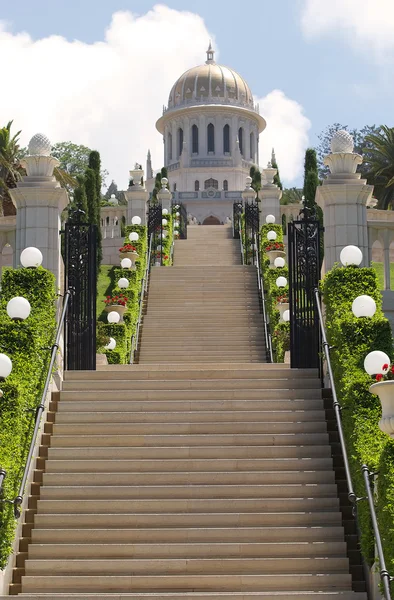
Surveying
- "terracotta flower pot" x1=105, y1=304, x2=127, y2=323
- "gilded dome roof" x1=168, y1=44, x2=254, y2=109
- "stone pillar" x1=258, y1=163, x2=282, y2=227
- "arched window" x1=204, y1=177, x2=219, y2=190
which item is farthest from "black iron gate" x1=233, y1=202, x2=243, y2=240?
"gilded dome roof" x1=168, y1=44, x2=254, y2=109

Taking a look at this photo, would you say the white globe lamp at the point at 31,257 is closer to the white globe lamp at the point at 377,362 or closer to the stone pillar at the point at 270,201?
the white globe lamp at the point at 377,362

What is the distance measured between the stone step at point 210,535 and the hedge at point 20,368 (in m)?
1.13

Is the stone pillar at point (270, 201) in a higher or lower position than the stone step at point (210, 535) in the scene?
higher

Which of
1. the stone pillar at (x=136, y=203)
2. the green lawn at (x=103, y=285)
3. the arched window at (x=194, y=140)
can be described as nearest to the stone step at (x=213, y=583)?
the green lawn at (x=103, y=285)

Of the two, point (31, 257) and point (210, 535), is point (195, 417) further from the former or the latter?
point (31, 257)

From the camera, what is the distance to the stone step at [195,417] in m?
14.0

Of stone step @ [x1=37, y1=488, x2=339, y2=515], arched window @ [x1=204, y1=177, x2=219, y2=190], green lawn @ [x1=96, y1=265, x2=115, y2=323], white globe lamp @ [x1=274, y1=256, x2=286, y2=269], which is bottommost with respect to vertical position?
stone step @ [x1=37, y1=488, x2=339, y2=515]

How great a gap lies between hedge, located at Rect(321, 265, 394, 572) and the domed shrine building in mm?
82821

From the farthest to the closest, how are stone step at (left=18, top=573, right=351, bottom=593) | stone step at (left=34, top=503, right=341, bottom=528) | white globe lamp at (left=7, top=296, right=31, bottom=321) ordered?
white globe lamp at (left=7, top=296, right=31, bottom=321), stone step at (left=34, top=503, right=341, bottom=528), stone step at (left=18, top=573, right=351, bottom=593)

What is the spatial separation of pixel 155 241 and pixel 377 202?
43.2 feet

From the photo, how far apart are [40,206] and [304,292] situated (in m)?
4.75

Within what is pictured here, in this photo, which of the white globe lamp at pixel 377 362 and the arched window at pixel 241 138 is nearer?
the white globe lamp at pixel 377 362

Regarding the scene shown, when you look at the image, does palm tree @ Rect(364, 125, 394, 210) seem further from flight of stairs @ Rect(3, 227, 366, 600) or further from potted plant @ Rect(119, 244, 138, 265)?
flight of stairs @ Rect(3, 227, 366, 600)

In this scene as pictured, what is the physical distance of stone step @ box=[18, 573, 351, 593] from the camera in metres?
11.1
